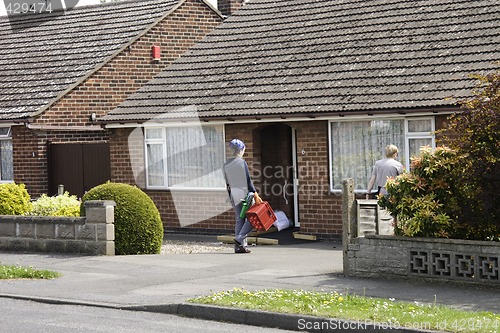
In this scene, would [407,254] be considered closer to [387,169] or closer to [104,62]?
[387,169]

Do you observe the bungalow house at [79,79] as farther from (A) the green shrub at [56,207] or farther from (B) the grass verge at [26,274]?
(B) the grass verge at [26,274]

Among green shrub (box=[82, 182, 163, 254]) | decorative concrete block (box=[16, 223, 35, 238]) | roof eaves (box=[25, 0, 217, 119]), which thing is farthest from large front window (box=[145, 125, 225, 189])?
decorative concrete block (box=[16, 223, 35, 238])

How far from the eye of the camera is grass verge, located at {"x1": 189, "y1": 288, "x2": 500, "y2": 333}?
10695 millimetres

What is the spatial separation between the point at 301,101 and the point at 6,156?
991 cm

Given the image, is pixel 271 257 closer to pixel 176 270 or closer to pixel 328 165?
pixel 176 270

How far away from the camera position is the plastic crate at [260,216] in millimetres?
18297

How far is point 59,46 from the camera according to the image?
2961cm

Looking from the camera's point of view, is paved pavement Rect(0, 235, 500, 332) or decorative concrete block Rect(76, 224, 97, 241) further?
decorative concrete block Rect(76, 224, 97, 241)

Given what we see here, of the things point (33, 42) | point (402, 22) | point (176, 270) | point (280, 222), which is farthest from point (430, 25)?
point (33, 42)

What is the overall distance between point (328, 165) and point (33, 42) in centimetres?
1263

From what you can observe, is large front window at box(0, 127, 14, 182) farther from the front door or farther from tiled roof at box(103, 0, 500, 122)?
the front door

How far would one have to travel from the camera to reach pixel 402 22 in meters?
23.0

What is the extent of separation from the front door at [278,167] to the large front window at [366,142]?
1.86 metres

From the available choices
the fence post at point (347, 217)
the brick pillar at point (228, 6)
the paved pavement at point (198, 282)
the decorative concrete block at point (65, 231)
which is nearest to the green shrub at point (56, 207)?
the decorative concrete block at point (65, 231)
